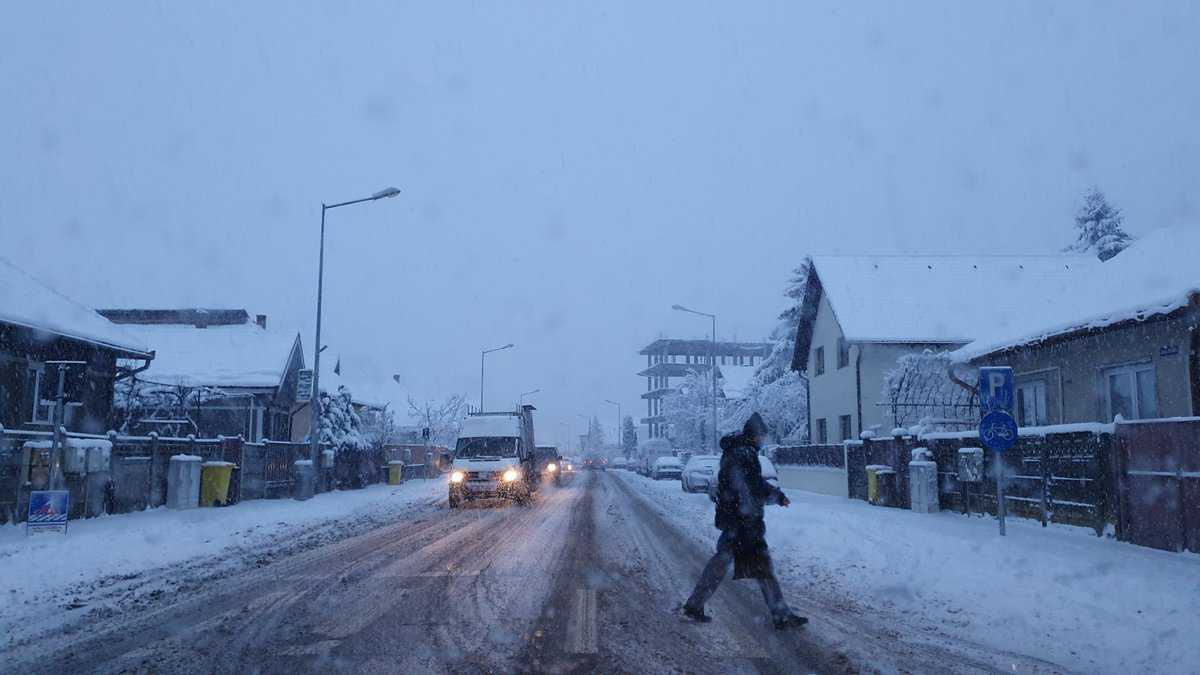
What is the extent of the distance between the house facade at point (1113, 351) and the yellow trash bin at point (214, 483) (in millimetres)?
17848

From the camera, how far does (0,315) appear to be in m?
18.6

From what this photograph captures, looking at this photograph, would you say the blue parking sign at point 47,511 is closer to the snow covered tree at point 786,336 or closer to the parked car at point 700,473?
the parked car at point 700,473

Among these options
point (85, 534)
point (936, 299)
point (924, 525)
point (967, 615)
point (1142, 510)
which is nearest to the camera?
point (967, 615)

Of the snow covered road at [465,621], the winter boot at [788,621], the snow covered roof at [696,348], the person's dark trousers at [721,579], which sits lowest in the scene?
the snow covered road at [465,621]

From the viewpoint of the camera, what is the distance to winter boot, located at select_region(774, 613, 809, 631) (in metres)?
7.55

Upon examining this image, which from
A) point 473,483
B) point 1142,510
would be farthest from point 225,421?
point 1142,510

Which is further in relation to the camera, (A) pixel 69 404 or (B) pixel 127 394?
(B) pixel 127 394

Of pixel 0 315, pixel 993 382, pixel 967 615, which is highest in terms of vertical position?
pixel 0 315

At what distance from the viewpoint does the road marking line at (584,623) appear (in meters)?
6.86

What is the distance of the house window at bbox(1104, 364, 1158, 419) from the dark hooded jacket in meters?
11.9

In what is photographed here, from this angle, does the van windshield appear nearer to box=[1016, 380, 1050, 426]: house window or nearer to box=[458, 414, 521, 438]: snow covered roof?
box=[458, 414, 521, 438]: snow covered roof

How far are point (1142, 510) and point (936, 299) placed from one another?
2219cm

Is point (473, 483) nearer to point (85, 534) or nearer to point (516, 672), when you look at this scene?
point (85, 534)

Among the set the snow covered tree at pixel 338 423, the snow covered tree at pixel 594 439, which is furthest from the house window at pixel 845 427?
the snow covered tree at pixel 594 439
